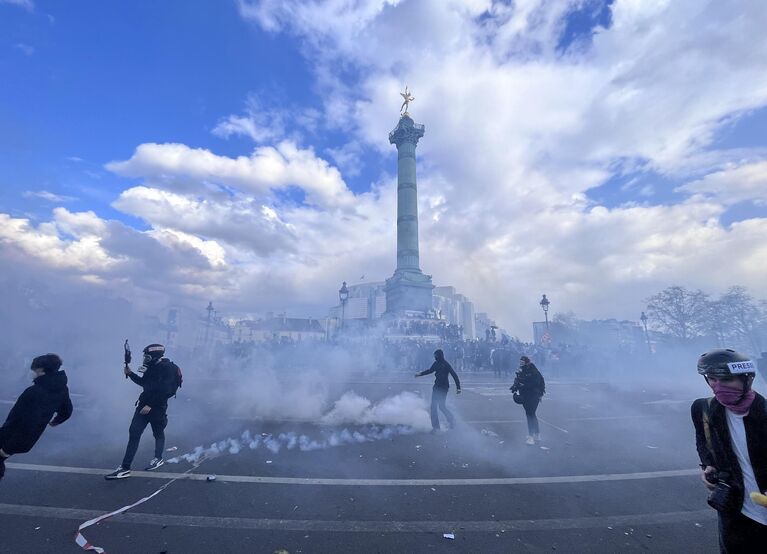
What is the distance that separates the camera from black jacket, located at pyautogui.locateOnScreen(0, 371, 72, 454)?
316 cm

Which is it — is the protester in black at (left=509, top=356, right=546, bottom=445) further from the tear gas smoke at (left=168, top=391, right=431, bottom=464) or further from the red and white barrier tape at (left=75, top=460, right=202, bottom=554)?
the red and white barrier tape at (left=75, top=460, right=202, bottom=554)

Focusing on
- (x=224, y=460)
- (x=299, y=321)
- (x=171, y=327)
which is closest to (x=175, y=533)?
(x=224, y=460)

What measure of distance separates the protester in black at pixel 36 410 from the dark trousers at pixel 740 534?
5168 mm

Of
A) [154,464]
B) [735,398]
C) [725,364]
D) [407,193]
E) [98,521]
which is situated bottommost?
[98,521]

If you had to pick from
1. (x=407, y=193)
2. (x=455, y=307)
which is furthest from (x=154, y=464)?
(x=455, y=307)

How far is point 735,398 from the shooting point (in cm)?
205

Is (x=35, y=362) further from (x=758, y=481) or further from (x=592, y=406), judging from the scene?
(x=592, y=406)

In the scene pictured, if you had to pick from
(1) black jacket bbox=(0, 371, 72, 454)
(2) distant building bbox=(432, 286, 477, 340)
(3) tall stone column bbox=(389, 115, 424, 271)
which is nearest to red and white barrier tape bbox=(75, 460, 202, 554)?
(1) black jacket bbox=(0, 371, 72, 454)

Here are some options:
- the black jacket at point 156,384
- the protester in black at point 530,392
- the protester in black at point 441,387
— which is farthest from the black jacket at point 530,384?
the black jacket at point 156,384

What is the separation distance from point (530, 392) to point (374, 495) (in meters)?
3.91

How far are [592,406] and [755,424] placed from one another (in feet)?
33.3

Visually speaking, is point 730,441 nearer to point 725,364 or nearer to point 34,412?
point 725,364

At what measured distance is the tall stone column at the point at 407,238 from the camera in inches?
1442

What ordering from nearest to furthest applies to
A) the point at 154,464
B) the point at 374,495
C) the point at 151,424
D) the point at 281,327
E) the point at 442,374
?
the point at 374,495 < the point at 154,464 < the point at 151,424 < the point at 442,374 < the point at 281,327
